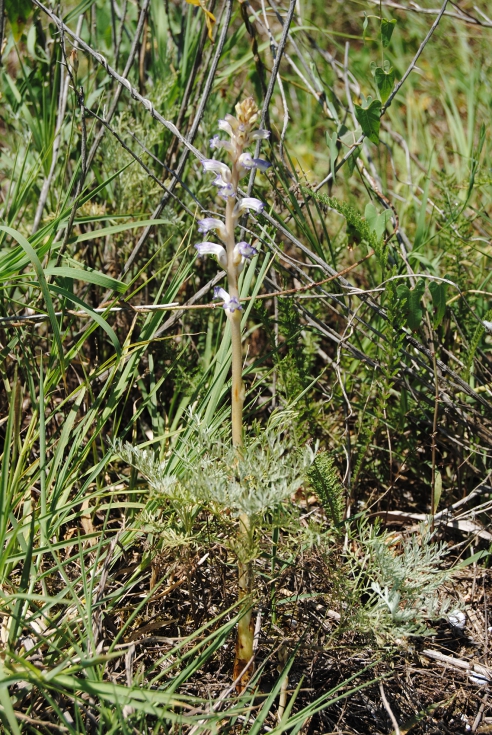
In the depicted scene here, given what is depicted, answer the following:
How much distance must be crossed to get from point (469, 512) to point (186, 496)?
0.92 m

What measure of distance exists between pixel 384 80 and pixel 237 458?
1.18 meters

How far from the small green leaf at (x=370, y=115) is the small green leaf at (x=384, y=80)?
0.05 meters

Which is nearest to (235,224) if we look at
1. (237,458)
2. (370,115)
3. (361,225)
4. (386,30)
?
(237,458)

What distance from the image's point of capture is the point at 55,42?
264 centimetres

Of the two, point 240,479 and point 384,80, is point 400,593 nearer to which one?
point 240,479

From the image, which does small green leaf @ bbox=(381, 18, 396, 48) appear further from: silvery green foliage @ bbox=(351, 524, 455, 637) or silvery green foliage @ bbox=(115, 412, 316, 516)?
silvery green foliage @ bbox=(351, 524, 455, 637)

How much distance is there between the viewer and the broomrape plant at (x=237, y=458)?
143cm

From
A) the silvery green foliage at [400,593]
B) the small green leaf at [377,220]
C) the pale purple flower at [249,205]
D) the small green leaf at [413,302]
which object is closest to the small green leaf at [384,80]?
the small green leaf at [377,220]

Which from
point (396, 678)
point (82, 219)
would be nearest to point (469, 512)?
point (396, 678)

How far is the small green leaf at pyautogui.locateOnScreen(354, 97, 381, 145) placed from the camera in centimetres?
194

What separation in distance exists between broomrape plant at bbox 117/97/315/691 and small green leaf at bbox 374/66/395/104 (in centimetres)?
64

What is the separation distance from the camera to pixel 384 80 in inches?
77.3

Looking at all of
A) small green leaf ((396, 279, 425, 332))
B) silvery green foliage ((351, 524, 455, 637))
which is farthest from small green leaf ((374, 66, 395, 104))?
silvery green foliage ((351, 524, 455, 637))

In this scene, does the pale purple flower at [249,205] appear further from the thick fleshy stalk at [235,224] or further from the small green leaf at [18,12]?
the small green leaf at [18,12]
